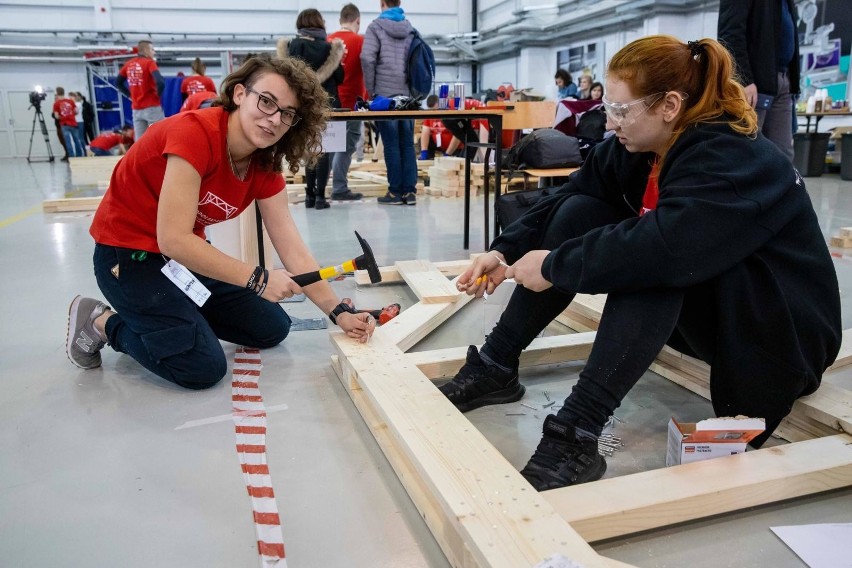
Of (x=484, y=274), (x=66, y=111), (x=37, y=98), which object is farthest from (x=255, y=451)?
(x=37, y=98)

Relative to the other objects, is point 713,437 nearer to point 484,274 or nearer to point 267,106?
point 484,274

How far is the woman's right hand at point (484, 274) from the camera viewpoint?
1.69m

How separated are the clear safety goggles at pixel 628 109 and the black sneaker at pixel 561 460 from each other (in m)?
0.65

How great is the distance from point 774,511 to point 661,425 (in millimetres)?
420

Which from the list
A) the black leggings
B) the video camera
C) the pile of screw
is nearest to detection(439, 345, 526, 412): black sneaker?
the pile of screw

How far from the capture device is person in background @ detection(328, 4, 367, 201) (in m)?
5.84

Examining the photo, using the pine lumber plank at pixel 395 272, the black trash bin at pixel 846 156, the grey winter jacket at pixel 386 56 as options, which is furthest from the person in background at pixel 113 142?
the black trash bin at pixel 846 156

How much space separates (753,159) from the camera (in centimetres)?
127

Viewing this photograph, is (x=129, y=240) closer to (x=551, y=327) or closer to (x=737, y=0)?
(x=551, y=327)

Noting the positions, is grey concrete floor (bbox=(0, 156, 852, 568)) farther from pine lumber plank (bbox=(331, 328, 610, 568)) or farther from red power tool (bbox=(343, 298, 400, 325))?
red power tool (bbox=(343, 298, 400, 325))

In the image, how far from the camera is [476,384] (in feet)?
5.81

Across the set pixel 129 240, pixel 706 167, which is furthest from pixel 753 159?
pixel 129 240

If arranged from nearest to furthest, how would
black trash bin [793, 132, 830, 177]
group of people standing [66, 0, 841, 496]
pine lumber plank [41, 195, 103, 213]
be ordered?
group of people standing [66, 0, 841, 496] < pine lumber plank [41, 195, 103, 213] < black trash bin [793, 132, 830, 177]

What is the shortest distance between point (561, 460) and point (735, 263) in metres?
0.53
